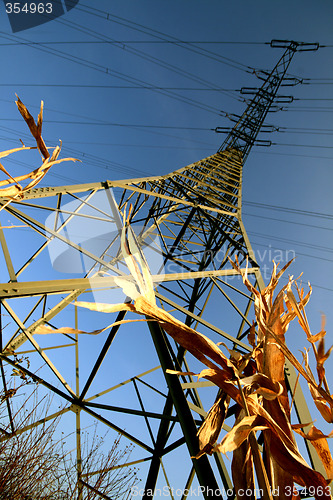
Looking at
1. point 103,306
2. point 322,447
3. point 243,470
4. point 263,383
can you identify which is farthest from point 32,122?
point 322,447

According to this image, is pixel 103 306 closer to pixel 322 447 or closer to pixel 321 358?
pixel 321 358

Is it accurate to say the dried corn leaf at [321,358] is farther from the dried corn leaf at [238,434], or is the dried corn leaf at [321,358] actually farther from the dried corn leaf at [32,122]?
the dried corn leaf at [32,122]

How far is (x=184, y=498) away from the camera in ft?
11.2

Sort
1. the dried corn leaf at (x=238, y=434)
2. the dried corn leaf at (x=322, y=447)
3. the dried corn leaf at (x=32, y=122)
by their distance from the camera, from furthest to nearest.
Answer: the dried corn leaf at (x=32, y=122) < the dried corn leaf at (x=322, y=447) < the dried corn leaf at (x=238, y=434)

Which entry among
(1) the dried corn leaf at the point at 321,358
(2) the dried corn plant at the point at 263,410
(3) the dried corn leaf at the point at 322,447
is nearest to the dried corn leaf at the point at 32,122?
(2) the dried corn plant at the point at 263,410

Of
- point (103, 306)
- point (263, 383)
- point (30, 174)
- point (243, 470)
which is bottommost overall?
point (243, 470)

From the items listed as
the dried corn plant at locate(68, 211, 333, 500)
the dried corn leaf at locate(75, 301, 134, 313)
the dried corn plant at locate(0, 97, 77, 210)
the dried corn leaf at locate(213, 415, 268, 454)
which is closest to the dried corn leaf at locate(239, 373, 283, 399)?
the dried corn plant at locate(68, 211, 333, 500)

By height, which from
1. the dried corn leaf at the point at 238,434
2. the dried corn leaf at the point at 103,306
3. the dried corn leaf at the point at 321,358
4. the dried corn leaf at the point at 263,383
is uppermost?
the dried corn leaf at the point at 103,306

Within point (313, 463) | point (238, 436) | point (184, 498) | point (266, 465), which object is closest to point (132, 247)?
point (238, 436)

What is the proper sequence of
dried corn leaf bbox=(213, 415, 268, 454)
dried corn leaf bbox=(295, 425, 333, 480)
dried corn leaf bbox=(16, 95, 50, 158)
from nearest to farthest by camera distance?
dried corn leaf bbox=(213, 415, 268, 454) → dried corn leaf bbox=(295, 425, 333, 480) → dried corn leaf bbox=(16, 95, 50, 158)

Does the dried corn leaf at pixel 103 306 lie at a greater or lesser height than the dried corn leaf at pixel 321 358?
greater

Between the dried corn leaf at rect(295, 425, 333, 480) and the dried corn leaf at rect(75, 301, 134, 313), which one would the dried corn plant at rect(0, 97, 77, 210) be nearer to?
the dried corn leaf at rect(75, 301, 134, 313)

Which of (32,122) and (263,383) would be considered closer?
(263,383)

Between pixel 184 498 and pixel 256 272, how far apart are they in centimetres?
274
